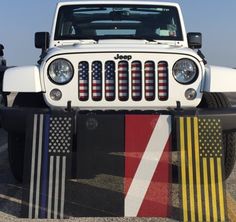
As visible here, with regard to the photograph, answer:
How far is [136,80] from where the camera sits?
4.62 metres

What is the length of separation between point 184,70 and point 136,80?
0.46 meters

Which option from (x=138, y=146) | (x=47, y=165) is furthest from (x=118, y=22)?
(x=47, y=165)

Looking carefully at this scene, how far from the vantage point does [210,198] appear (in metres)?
4.11

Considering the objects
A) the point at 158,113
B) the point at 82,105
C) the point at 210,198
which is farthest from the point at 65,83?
the point at 210,198

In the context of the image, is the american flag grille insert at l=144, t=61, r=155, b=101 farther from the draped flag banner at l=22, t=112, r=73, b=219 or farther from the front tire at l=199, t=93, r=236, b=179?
the draped flag banner at l=22, t=112, r=73, b=219

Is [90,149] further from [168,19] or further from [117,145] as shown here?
[168,19]

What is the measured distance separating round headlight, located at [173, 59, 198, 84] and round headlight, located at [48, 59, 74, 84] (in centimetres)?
98

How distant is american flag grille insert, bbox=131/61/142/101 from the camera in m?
4.62

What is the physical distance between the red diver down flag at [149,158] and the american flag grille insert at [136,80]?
18.6 inches

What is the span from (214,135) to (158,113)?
0.52 metres

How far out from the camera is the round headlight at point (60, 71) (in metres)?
4.65

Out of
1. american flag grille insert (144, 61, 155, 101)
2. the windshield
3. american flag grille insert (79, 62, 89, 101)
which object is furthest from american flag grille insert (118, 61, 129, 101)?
the windshield

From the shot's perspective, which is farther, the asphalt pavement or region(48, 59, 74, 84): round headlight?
region(48, 59, 74, 84): round headlight

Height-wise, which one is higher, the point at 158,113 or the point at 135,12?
the point at 135,12
